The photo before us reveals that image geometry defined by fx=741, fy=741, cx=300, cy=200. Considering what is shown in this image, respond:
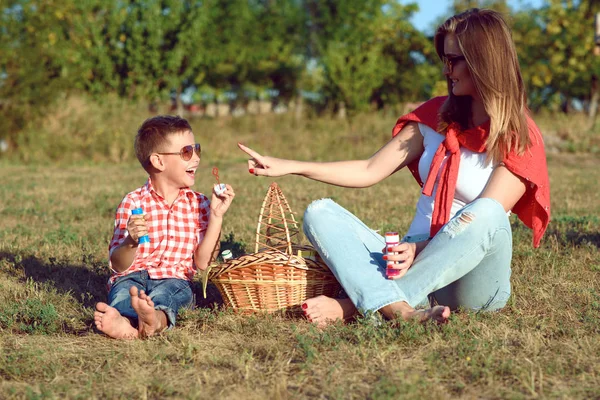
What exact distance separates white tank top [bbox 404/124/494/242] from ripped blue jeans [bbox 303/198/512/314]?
0.29 meters

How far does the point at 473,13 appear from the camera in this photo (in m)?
3.89

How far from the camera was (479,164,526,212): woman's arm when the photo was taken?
3812 millimetres

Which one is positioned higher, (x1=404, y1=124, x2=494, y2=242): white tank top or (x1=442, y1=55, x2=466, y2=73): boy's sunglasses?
(x1=442, y1=55, x2=466, y2=73): boy's sunglasses

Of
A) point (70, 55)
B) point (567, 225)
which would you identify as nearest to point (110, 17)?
point (70, 55)

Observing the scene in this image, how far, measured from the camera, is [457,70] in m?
3.95

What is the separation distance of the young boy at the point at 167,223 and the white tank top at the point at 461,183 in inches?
42.0

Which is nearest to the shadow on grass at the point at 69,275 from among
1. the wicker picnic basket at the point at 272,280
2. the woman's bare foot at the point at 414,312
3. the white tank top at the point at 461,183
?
the wicker picnic basket at the point at 272,280

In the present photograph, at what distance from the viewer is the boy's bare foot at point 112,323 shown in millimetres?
3578

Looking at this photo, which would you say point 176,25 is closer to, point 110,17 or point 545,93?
point 110,17

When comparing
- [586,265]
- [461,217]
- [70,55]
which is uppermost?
[70,55]

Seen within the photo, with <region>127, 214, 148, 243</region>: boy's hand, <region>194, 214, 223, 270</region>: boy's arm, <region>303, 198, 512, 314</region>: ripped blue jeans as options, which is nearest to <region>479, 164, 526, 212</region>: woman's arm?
<region>303, 198, 512, 314</region>: ripped blue jeans

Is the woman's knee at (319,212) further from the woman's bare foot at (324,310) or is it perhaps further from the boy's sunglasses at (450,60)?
the boy's sunglasses at (450,60)

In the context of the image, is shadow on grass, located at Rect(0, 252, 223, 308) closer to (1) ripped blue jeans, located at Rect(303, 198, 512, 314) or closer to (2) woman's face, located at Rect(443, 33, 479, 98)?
(1) ripped blue jeans, located at Rect(303, 198, 512, 314)

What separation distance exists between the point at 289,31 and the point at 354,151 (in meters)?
22.9
